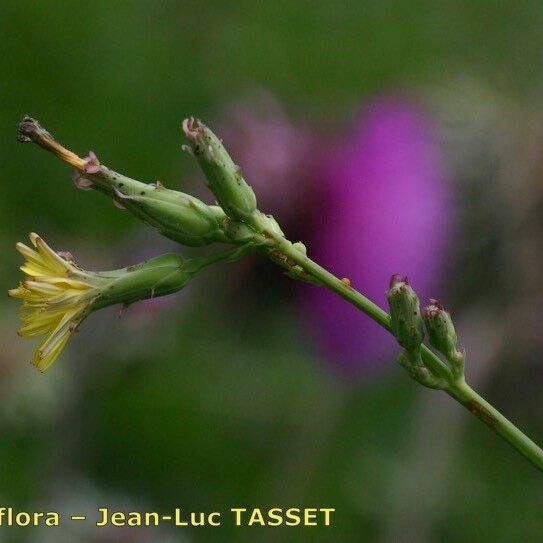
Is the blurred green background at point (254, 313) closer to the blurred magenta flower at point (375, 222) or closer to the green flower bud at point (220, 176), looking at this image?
the blurred magenta flower at point (375, 222)

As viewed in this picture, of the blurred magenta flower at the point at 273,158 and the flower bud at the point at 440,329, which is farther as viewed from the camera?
the blurred magenta flower at the point at 273,158

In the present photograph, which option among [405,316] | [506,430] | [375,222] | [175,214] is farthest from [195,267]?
[375,222]

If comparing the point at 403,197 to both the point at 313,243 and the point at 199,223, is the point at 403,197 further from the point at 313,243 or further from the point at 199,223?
the point at 199,223

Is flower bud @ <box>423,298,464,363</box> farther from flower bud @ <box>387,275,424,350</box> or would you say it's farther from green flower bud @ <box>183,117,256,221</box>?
green flower bud @ <box>183,117,256,221</box>

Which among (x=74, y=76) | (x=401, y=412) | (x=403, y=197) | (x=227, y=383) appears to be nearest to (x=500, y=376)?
(x=401, y=412)

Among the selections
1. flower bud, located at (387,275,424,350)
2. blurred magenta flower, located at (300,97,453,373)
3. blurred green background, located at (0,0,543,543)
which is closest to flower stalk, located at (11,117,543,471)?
flower bud, located at (387,275,424,350)

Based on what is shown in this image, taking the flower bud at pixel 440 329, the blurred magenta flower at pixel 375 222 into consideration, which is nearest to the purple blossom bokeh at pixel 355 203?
the blurred magenta flower at pixel 375 222

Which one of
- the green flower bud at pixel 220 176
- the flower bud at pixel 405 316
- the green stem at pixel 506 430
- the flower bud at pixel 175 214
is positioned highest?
the green flower bud at pixel 220 176
